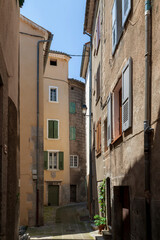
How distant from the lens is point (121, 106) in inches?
313

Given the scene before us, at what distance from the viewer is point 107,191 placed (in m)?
9.46

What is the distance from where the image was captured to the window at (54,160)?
24.2m

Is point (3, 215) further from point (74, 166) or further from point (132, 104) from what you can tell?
point (74, 166)

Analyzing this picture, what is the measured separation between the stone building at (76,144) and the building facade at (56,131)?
0.65m

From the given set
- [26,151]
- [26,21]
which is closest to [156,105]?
[26,151]

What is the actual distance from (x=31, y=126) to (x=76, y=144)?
489 inches

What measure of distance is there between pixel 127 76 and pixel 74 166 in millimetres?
20500

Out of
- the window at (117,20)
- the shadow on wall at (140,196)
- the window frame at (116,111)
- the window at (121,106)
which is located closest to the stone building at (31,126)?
the window at (121,106)

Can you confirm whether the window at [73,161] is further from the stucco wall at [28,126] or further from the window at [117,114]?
the window at [117,114]

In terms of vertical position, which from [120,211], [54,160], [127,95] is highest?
[127,95]

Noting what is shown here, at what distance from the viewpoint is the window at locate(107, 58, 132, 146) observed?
600 cm

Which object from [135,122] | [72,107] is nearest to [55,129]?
[72,107]

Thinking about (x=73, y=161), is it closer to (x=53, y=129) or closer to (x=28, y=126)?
(x=53, y=129)

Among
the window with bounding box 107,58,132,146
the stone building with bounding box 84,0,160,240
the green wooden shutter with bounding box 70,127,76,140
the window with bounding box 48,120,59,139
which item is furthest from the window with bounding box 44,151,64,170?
the window with bounding box 107,58,132,146
